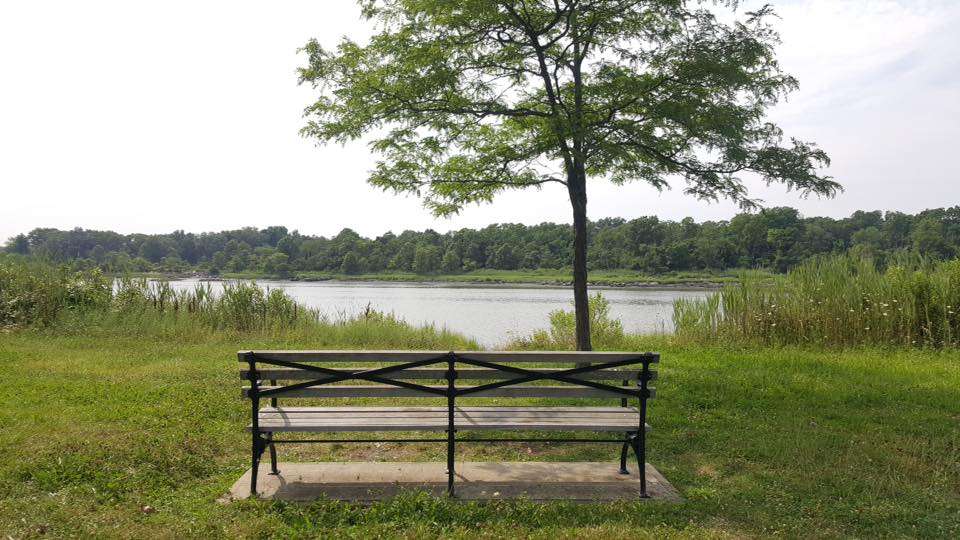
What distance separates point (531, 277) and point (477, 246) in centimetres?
896

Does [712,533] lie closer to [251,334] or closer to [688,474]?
[688,474]

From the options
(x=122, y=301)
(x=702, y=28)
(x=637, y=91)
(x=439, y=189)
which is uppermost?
(x=702, y=28)

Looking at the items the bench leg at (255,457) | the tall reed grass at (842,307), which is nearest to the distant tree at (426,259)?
the tall reed grass at (842,307)

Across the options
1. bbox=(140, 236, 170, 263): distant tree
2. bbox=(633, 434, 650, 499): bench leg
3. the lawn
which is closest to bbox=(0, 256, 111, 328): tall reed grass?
the lawn

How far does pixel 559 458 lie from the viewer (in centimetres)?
536

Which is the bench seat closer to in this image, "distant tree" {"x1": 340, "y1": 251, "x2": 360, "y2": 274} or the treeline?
the treeline

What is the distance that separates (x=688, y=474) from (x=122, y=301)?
1304cm

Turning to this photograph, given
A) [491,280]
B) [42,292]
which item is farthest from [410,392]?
[491,280]

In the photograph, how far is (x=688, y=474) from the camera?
5000 millimetres

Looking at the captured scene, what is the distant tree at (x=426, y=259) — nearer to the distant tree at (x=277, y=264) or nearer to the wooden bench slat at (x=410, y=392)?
the distant tree at (x=277, y=264)

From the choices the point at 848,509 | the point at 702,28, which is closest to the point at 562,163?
the point at 702,28

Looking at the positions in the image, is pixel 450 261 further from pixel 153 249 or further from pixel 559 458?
pixel 559 458

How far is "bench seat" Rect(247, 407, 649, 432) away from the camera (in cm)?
428

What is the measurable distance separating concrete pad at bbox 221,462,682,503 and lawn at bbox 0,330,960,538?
201 millimetres
